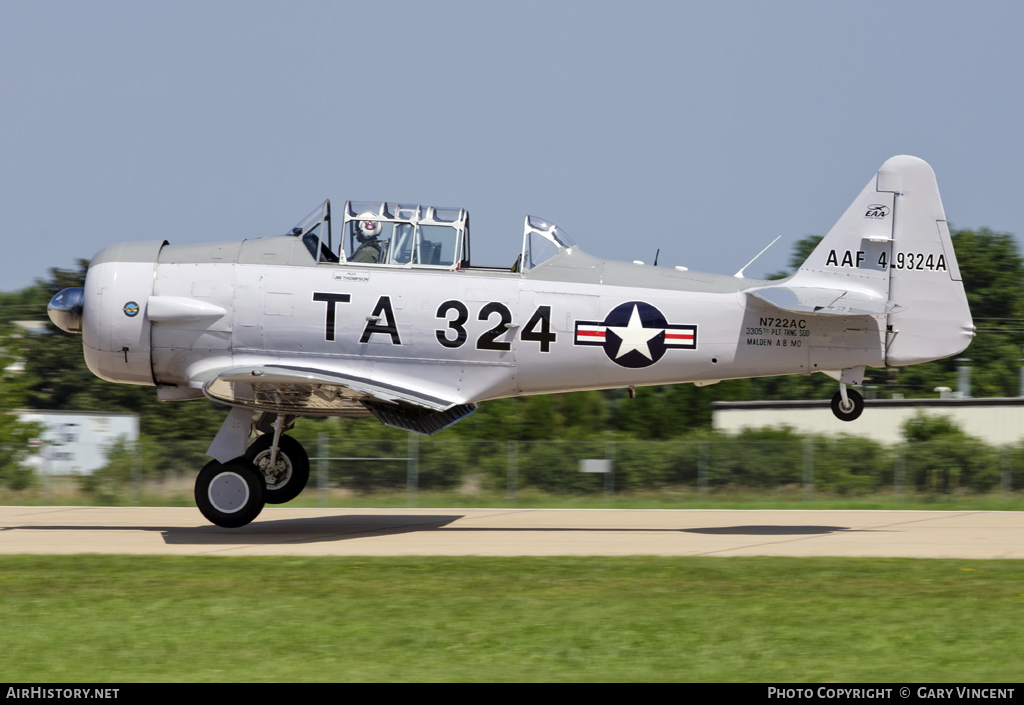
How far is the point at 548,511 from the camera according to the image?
19.9m

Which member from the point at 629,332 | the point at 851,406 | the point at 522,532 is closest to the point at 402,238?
the point at 629,332

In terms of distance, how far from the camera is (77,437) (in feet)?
106

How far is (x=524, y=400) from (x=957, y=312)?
25.2 metres

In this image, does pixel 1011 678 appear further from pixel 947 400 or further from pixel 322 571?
pixel 947 400

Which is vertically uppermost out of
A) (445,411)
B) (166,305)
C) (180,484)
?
(166,305)

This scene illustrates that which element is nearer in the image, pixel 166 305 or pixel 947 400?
pixel 166 305

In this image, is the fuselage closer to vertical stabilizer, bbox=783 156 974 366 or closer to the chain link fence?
vertical stabilizer, bbox=783 156 974 366

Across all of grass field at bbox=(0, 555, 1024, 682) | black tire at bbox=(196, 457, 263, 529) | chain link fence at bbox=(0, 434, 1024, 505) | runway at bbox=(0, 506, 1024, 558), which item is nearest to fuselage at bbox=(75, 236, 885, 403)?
black tire at bbox=(196, 457, 263, 529)

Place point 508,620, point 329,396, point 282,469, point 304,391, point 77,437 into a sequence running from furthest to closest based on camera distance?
point 77,437
point 282,469
point 329,396
point 304,391
point 508,620

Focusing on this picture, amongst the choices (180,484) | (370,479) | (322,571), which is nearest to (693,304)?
(322,571)

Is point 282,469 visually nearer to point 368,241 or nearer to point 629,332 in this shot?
point 368,241

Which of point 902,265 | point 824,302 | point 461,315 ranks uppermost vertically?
point 902,265

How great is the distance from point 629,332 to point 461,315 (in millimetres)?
2220
